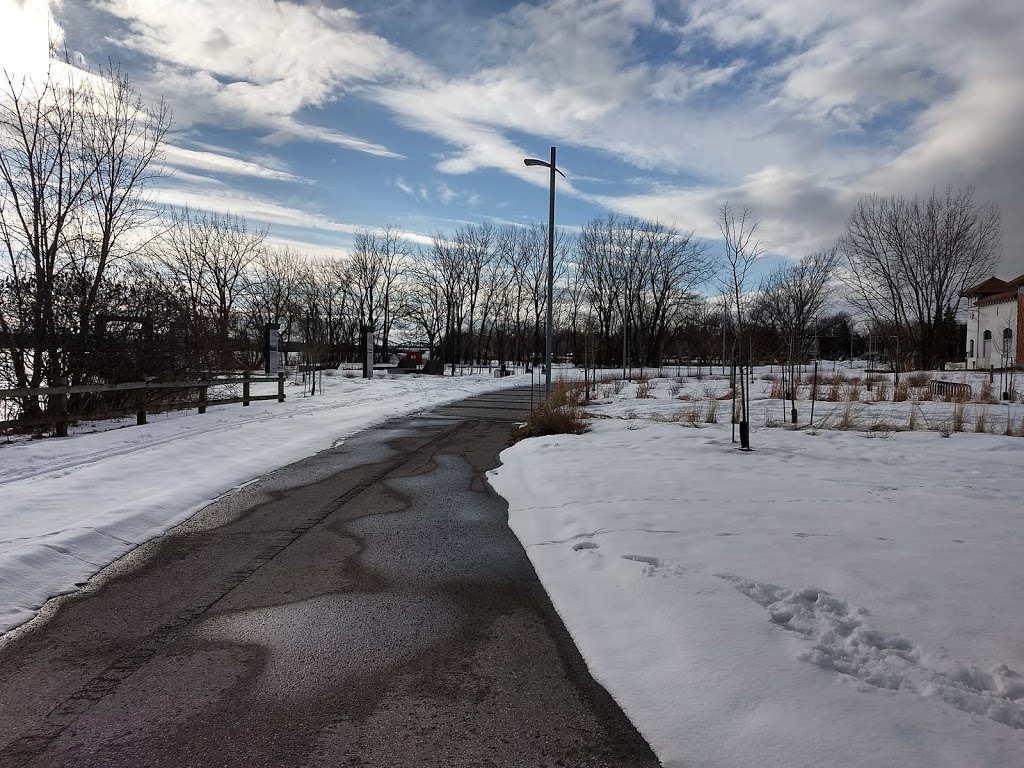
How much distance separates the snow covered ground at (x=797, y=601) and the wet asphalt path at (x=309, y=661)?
36cm

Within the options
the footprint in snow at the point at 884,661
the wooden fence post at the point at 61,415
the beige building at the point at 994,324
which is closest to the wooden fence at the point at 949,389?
the footprint in snow at the point at 884,661

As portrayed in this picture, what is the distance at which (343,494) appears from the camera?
7.64 m

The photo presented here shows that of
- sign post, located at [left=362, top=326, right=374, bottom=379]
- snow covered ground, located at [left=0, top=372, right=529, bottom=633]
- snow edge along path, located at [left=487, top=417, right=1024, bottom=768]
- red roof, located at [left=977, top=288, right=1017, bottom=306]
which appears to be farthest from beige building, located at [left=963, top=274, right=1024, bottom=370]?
snow covered ground, located at [left=0, top=372, right=529, bottom=633]

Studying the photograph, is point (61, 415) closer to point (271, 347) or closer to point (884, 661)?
point (884, 661)

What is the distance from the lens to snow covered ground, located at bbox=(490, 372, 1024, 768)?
2648mm

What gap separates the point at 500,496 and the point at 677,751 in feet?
17.1

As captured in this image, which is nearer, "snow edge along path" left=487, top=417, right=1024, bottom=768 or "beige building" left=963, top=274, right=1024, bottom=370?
"snow edge along path" left=487, top=417, right=1024, bottom=768

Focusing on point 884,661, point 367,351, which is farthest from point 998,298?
point 884,661

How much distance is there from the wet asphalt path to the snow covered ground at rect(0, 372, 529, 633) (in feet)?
1.03

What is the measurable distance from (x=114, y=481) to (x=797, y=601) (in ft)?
25.4

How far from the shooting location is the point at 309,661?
11.0 feet

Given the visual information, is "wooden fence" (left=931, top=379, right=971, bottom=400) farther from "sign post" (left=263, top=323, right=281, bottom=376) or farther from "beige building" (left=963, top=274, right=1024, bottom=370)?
"beige building" (left=963, top=274, right=1024, bottom=370)

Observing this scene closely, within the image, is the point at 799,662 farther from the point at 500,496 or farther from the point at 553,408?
the point at 553,408

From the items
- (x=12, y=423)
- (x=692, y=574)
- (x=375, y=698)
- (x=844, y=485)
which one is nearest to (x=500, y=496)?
(x=692, y=574)
